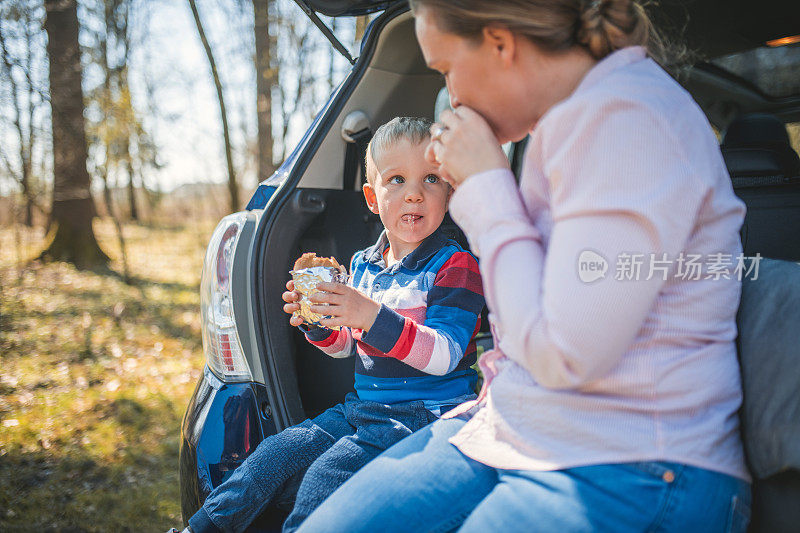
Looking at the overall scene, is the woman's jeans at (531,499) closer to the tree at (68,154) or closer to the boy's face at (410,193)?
→ the boy's face at (410,193)

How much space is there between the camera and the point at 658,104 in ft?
3.03

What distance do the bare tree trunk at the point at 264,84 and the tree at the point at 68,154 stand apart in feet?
7.39

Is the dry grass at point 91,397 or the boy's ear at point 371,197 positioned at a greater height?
the boy's ear at point 371,197

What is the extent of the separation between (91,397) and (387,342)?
3.33 metres

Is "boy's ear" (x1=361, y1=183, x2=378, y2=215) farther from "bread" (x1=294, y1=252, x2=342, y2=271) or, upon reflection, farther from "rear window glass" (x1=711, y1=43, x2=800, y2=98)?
Answer: "rear window glass" (x1=711, y1=43, x2=800, y2=98)

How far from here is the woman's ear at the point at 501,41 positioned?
1.04m

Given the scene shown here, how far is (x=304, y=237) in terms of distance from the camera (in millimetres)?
2115

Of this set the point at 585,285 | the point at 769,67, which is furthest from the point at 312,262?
the point at 769,67

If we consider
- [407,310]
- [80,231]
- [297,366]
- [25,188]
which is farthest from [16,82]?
[407,310]

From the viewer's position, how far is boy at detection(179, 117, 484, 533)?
1463 mm

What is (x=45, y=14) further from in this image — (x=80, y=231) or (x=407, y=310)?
(x=407, y=310)

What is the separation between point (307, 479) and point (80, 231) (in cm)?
872

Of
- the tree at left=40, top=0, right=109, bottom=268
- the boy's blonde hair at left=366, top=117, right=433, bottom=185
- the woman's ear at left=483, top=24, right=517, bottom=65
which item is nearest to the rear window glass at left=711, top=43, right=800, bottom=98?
the boy's blonde hair at left=366, top=117, right=433, bottom=185

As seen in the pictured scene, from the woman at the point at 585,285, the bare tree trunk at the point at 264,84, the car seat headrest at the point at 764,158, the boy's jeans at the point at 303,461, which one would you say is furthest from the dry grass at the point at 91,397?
the car seat headrest at the point at 764,158
